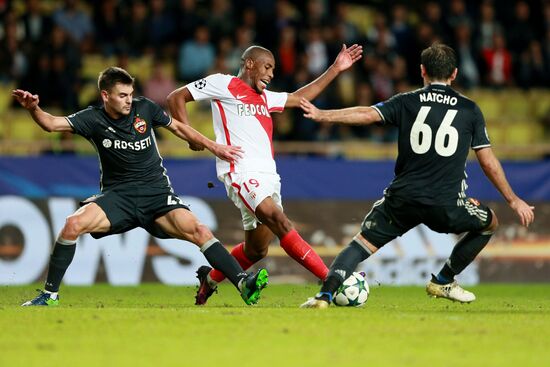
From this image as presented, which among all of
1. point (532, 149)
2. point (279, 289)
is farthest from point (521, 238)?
point (279, 289)

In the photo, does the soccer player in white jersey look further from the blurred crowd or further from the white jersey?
the blurred crowd

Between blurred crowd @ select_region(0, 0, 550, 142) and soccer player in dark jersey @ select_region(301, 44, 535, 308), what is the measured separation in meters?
7.61

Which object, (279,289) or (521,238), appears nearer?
(279,289)

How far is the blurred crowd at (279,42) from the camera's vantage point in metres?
17.4

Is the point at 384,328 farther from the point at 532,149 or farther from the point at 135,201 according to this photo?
the point at 532,149

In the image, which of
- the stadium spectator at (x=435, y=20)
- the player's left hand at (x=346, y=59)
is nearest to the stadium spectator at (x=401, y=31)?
the stadium spectator at (x=435, y=20)

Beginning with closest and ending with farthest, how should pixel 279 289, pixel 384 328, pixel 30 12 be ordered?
pixel 384 328 → pixel 279 289 → pixel 30 12

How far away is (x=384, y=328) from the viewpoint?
805 cm

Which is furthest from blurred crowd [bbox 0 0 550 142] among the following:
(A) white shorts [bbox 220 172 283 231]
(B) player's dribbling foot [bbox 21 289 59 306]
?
(B) player's dribbling foot [bbox 21 289 59 306]

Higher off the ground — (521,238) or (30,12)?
(30,12)

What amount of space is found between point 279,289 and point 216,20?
6158 millimetres

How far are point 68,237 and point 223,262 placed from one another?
4.48ft

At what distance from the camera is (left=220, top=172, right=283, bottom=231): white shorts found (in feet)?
33.6

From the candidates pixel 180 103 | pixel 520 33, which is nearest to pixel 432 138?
pixel 180 103
